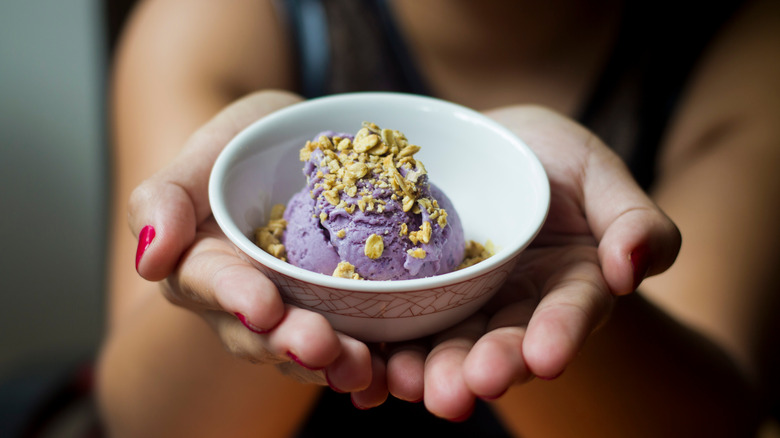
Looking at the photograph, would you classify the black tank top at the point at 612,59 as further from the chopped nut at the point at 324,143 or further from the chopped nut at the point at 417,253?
the chopped nut at the point at 417,253

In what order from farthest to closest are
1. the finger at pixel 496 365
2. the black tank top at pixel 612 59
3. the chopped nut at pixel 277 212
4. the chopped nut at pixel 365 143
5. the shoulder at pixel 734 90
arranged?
1. the black tank top at pixel 612 59
2. the shoulder at pixel 734 90
3. the chopped nut at pixel 277 212
4. the chopped nut at pixel 365 143
5. the finger at pixel 496 365

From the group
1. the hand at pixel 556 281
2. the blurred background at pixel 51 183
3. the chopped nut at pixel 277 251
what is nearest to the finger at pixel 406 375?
the hand at pixel 556 281

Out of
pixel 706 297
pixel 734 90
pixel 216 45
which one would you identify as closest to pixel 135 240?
pixel 216 45

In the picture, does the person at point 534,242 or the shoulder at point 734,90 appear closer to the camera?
the person at point 534,242

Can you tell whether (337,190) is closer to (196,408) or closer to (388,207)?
(388,207)

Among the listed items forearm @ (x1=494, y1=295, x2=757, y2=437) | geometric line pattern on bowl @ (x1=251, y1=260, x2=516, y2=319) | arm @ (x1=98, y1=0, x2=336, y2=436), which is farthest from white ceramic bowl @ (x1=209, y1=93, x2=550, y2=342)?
forearm @ (x1=494, y1=295, x2=757, y2=437)

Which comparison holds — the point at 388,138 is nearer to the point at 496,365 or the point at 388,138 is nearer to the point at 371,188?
the point at 371,188

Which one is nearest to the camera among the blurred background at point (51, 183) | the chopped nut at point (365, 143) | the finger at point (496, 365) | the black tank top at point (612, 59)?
the finger at point (496, 365)
